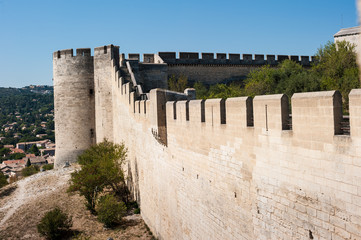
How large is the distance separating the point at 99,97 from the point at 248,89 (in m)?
9.48

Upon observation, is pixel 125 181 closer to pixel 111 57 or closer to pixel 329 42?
pixel 111 57

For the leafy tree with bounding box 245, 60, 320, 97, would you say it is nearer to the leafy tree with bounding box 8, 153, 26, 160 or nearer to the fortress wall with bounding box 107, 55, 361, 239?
the fortress wall with bounding box 107, 55, 361, 239

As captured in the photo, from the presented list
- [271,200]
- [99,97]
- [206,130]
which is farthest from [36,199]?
[271,200]

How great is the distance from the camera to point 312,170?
486 cm

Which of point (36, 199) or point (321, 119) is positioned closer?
point (321, 119)

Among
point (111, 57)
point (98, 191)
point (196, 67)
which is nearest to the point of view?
point (98, 191)

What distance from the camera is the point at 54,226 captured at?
13398 millimetres

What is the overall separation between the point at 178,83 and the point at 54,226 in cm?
1350

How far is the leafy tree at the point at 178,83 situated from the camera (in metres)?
23.5

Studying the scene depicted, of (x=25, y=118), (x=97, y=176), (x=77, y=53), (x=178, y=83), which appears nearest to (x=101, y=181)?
(x=97, y=176)

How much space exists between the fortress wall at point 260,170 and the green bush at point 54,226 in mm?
4882

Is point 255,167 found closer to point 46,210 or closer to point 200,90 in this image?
point 46,210

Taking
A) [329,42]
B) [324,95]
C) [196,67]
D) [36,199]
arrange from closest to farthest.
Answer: [324,95] < [36,199] < [329,42] < [196,67]

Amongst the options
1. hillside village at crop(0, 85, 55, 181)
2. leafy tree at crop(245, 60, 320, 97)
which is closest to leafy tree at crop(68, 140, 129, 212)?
leafy tree at crop(245, 60, 320, 97)
